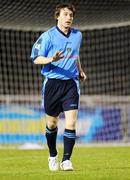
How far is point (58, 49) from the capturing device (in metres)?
9.30

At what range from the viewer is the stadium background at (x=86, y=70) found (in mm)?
15156

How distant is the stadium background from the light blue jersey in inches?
203

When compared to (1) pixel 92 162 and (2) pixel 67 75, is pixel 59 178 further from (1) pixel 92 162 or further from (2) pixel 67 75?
(1) pixel 92 162

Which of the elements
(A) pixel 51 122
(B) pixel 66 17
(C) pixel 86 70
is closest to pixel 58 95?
(A) pixel 51 122

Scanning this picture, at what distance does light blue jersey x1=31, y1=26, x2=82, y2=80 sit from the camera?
929 cm

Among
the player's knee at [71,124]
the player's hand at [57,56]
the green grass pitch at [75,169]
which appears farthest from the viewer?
the player's knee at [71,124]

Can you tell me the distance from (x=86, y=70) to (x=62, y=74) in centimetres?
1931

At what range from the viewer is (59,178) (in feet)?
26.3

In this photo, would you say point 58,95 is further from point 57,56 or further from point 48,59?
point 57,56

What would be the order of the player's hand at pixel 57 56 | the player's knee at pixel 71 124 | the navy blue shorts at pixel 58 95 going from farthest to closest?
the navy blue shorts at pixel 58 95
the player's knee at pixel 71 124
the player's hand at pixel 57 56

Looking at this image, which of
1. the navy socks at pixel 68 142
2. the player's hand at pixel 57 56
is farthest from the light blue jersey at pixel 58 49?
the navy socks at pixel 68 142

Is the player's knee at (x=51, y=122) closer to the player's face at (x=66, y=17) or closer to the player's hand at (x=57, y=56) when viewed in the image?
the player's hand at (x=57, y=56)

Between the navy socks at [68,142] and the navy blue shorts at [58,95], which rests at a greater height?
the navy blue shorts at [58,95]

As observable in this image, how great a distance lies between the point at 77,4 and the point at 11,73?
41.2ft
